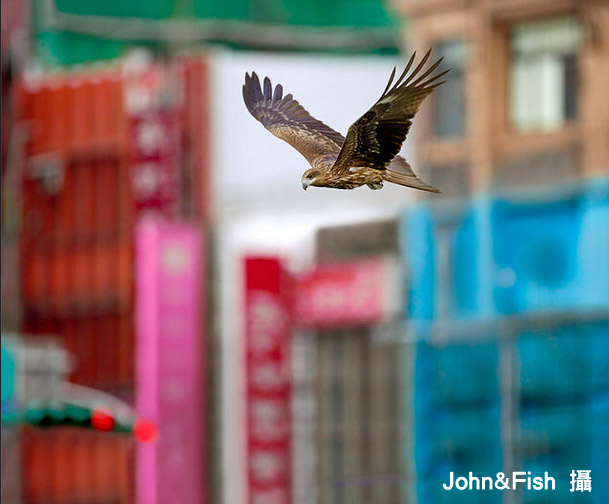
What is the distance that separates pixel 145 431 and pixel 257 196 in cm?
440

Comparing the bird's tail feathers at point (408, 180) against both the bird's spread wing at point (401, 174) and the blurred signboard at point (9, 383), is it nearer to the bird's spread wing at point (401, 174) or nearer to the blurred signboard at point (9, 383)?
the bird's spread wing at point (401, 174)

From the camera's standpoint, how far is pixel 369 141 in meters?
8.23

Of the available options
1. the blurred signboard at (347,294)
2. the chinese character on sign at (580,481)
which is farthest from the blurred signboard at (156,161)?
the chinese character on sign at (580,481)

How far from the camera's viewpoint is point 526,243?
25.0 m

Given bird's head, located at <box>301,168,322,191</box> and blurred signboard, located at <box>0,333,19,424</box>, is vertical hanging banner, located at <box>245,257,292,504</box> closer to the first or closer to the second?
blurred signboard, located at <box>0,333,19,424</box>

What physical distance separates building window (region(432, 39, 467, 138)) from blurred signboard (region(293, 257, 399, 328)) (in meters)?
2.35

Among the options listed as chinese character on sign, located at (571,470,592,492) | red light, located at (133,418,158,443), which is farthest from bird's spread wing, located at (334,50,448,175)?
red light, located at (133,418,158,443)

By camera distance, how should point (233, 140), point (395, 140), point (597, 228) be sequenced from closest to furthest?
point (395, 140)
point (597, 228)
point (233, 140)

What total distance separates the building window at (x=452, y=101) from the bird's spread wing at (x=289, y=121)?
16.4 meters

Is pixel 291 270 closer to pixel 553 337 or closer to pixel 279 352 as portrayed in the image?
pixel 279 352

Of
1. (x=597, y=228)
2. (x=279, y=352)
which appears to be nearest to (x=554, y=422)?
(x=597, y=228)

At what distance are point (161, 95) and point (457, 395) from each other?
8.65m

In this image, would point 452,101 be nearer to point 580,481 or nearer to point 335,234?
point 335,234

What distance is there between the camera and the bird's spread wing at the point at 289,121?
909cm
